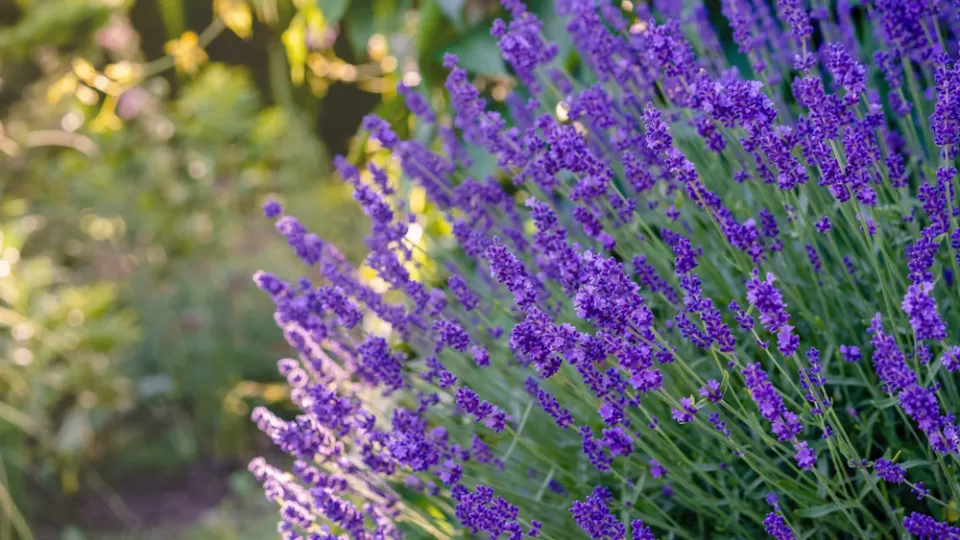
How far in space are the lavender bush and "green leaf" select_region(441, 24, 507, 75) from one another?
44 cm

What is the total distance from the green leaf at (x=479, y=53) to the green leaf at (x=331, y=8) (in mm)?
274

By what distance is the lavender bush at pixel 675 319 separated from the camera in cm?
99

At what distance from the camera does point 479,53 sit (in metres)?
2.21

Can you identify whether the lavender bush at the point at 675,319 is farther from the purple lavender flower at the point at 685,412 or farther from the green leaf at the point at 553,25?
the green leaf at the point at 553,25

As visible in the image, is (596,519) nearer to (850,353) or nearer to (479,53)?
(850,353)

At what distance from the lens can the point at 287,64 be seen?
3256 millimetres

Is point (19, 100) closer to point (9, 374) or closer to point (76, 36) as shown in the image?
point (76, 36)

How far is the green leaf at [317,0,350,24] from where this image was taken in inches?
89.4

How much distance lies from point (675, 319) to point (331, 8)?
4.81 feet

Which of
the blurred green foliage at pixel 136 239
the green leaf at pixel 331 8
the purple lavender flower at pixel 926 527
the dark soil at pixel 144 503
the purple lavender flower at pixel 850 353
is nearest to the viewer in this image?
the purple lavender flower at pixel 926 527

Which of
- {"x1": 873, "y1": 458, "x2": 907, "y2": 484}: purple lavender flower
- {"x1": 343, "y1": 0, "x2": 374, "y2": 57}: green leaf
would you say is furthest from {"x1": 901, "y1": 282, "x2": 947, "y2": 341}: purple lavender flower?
{"x1": 343, "y1": 0, "x2": 374, "y2": 57}: green leaf

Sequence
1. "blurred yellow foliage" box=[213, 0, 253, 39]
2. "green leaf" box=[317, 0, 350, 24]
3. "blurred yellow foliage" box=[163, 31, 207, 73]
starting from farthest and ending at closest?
"blurred yellow foliage" box=[163, 31, 207, 73]
"blurred yellow foliage" box=[213, 0, 253, 39]
"green leaf" box=[317, 0, 350, 24]

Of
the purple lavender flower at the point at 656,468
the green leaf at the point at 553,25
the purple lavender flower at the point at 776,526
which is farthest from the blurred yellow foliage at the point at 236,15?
the purple lavender flower at the point at 776,526

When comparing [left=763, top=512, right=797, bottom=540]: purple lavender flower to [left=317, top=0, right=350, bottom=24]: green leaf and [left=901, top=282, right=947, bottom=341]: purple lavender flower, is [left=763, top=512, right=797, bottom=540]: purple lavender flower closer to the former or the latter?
[left=901, top=282, right=947, bottom=341]: purple lavender flower
